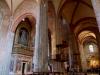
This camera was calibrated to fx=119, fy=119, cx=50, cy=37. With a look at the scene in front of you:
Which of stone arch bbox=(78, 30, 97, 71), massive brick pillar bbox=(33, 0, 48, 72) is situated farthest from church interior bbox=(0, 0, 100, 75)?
stone arch bbox=(78, 30, 97, 71)

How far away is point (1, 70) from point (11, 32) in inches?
155

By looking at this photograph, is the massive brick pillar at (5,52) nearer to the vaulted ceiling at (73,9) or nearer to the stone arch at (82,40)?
the vaulted ceiling at (73,9)

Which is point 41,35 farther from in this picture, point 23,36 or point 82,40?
point 82,40

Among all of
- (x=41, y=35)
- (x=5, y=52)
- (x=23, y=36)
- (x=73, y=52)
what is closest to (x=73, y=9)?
(x=73, y=52)

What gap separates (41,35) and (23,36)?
290 inches

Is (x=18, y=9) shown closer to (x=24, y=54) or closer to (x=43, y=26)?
(x=24, y=54)

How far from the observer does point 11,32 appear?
1258 cm

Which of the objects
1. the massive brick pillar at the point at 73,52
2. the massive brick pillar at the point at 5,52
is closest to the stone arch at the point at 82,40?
the massive brick pillar at the point at 73,52

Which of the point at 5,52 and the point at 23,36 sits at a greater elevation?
the point at 23,36

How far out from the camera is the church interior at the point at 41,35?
26.7ft

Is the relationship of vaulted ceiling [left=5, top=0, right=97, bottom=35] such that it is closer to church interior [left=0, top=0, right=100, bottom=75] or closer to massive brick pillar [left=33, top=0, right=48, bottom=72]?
church interior [left=0, top=0, right=100, bottom=75]

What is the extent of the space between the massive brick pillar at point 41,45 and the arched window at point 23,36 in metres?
6.56

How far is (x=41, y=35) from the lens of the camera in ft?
26.7

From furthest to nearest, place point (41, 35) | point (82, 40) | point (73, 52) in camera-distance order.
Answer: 1. point (82, 40)
2. point (73, 52)
3. point (41, 35)
